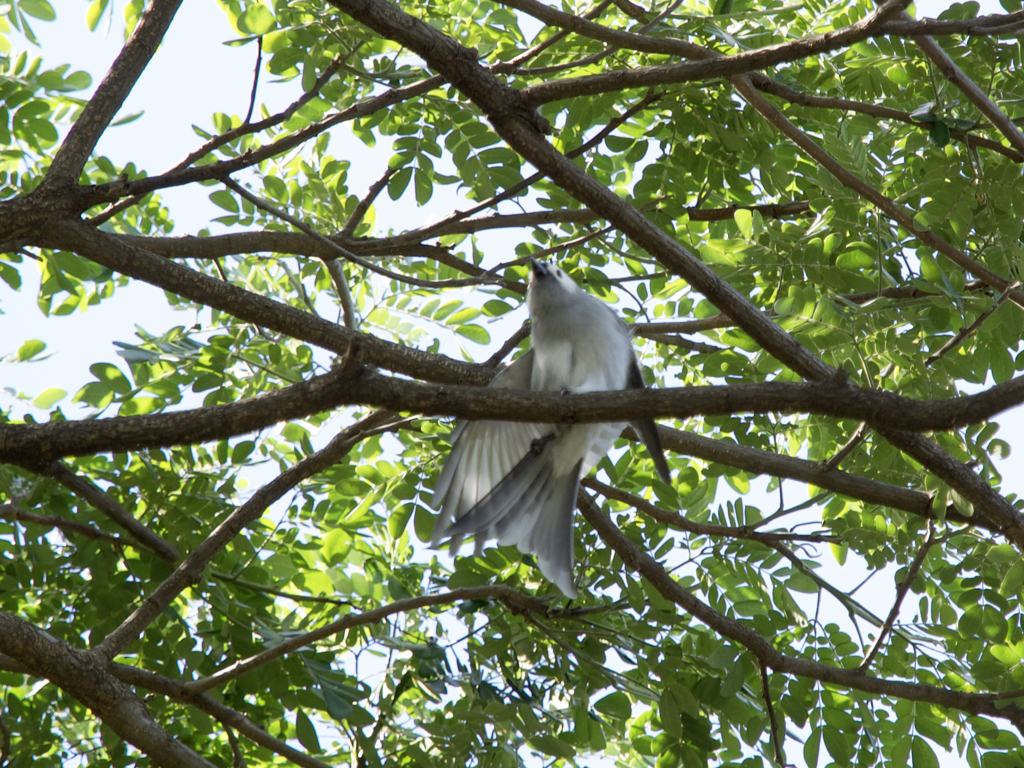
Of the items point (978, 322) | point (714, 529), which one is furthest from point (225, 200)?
point (978, 322)

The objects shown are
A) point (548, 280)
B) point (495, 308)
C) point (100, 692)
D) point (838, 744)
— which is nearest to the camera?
point (100, 692)

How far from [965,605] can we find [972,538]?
24cm

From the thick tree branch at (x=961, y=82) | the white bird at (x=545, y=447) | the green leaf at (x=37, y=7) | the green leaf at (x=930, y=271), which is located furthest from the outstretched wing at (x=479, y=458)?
the green leaf at (x=37, y=7)

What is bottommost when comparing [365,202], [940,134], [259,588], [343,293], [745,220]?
[259,588]

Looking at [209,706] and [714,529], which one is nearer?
[209,706]

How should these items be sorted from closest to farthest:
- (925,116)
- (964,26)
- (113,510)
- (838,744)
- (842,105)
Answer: (964,26), (925,116), (842,105), (838,744), (113,510)

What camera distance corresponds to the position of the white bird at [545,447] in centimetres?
316

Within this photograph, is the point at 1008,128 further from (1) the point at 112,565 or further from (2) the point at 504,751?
(1) the point at 112,565

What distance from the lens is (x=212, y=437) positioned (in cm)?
208

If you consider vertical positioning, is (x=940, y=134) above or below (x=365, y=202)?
below

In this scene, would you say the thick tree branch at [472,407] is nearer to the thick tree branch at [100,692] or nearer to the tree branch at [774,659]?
the thick tree branch at [100,692]

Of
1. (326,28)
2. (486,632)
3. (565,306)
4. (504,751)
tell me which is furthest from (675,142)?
(504,751)

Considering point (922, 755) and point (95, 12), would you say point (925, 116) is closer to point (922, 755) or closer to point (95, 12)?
point (922, 755)

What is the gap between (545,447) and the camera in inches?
134
